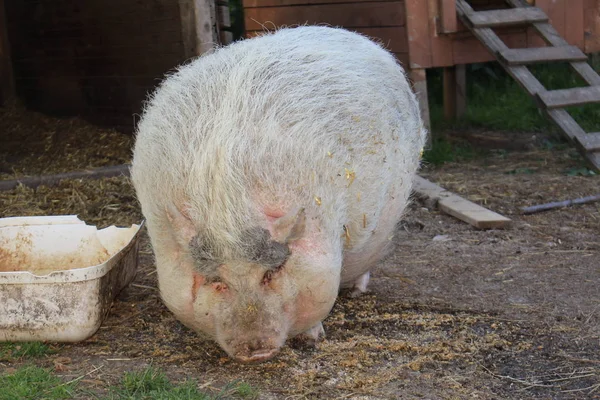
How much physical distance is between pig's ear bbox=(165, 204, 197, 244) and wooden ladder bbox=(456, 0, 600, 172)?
4220 mm

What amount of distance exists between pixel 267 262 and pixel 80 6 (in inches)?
233

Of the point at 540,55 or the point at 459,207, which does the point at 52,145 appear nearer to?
the point at 459,207

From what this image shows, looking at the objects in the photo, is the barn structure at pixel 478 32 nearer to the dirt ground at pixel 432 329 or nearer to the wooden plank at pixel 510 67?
the wooden plank at pixel 510 67

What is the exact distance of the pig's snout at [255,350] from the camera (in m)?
2.92

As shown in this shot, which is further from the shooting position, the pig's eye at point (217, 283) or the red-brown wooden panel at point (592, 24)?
the red-brown wooden panel at point (592, 24)

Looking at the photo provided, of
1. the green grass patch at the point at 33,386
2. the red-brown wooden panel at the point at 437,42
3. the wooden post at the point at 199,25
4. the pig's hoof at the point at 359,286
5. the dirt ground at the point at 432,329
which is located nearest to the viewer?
the green grass patch at the point at 33,386

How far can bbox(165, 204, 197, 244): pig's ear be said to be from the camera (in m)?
2.92

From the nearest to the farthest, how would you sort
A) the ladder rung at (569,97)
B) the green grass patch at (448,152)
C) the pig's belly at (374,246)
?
the pig's belly at (374,246) → the ladder rung at (569,97) → the green grass patch at (448,152)

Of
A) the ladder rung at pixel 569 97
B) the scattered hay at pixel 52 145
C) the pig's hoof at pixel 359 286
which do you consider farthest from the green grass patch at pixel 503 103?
the pig's hoof at pixel 359 286

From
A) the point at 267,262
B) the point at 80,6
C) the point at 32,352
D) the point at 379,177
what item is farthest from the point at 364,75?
the point at 80,6

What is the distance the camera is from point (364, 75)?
3.49m

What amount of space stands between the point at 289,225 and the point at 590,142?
4.15m

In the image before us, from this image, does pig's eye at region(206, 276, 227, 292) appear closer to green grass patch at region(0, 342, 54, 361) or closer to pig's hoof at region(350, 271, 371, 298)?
green grass patch at region(0, 342, 54, 361)

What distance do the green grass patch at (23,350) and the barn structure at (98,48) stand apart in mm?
3201
